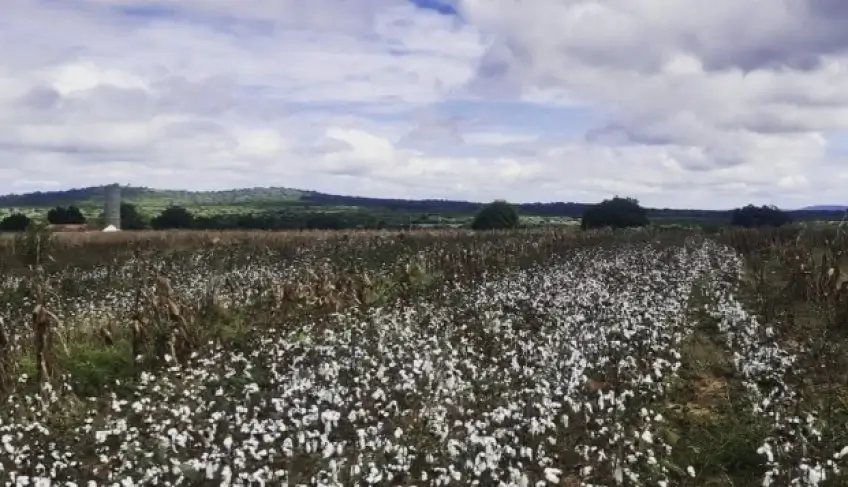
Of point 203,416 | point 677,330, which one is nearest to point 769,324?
point 677,330

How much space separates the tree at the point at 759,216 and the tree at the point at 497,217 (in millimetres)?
17386

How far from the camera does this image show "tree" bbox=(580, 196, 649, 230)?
6725 centimetres

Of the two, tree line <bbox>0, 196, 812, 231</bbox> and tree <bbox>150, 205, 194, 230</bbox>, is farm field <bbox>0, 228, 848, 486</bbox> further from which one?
tree <bbox>150, 205, 194, 230</bbox>

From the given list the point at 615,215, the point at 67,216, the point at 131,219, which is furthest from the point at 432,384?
the point at 131,219

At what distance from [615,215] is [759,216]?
12.2 meters

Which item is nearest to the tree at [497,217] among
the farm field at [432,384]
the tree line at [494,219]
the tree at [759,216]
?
the tree line at [494,219]

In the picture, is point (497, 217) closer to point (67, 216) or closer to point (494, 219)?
point (494, 219)

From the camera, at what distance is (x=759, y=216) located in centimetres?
7131

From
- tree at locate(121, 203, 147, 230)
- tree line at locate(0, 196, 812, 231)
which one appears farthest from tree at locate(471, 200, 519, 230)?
tree at locate(121, 203, 147, 230)

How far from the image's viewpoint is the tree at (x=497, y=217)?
63656mm

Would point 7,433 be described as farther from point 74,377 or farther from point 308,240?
point 308,240

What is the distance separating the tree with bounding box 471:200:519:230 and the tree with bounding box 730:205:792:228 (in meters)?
17.4

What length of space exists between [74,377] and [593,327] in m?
6.92

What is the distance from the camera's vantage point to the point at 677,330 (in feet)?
44.3
